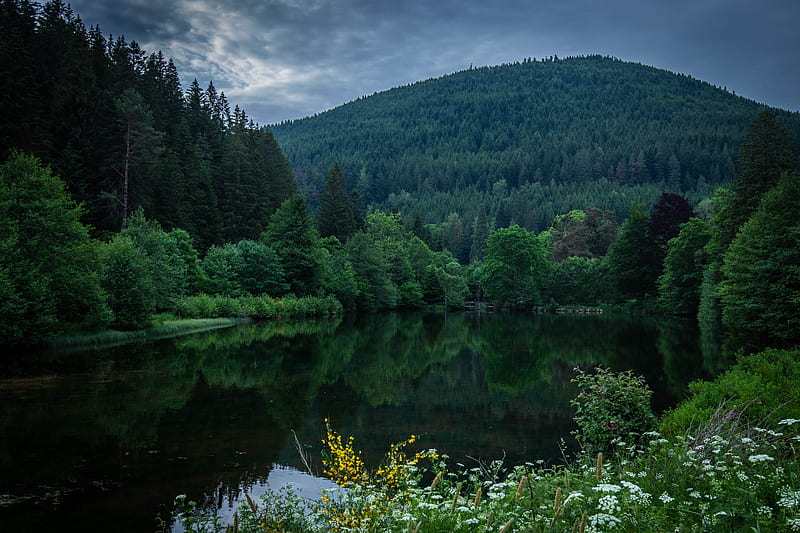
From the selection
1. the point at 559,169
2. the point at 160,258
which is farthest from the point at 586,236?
the point at 559,169

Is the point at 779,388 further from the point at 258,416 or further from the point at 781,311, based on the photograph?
the point at 781,311

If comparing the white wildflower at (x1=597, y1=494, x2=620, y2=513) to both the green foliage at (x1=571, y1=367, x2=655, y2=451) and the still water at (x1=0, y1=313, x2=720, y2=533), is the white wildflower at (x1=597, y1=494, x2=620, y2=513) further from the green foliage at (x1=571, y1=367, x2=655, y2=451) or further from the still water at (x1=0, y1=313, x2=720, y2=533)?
the still water at (x1=0, y1=313, x2=720, y2=533)

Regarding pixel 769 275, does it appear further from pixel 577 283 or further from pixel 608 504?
pixel 577 283

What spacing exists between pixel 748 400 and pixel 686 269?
2059 inches

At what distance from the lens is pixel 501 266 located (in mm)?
78000

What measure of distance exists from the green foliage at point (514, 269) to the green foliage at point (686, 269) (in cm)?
2139

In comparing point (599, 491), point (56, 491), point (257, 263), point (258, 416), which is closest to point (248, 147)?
point (257, 263)

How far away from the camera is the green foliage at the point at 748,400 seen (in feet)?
29.9

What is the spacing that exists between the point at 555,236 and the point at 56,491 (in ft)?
299

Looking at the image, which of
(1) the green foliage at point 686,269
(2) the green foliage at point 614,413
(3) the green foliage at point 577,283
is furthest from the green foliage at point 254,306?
(3) the green foliage at point 577,283

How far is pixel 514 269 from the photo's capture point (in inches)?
3098

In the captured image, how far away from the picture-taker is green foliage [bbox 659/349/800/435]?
9102mm

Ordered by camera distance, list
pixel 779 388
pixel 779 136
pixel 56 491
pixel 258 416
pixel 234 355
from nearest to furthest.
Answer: pixel 56 491 < pixel 779 388 < pixel 258 416 < pixel 234 355 < pixel 779 136

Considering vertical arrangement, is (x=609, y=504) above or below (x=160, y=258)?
below
